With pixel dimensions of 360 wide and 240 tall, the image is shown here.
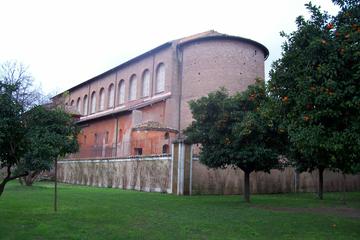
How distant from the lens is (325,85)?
8328 mm

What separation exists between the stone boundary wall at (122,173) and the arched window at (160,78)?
36.4 feet

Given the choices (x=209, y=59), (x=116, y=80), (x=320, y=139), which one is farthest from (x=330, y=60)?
(x=116, y=80)

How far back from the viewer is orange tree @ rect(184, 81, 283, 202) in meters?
17.3

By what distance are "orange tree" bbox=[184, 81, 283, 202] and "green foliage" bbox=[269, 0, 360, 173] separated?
7217 millimetres

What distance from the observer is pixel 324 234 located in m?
10.2

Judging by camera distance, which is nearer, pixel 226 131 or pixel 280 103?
pixel 280 103

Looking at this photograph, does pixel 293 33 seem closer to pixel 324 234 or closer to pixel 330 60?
pixel 330 60

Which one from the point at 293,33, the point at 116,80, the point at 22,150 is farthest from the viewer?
the point at 116,80

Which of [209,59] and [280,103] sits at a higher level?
[209,59]

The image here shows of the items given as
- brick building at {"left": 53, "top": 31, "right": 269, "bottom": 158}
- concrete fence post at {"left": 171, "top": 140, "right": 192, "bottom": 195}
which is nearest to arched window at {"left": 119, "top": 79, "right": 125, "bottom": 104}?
brick building at {"left": 53, "top": 31, "right": 269, "bottom": 158}

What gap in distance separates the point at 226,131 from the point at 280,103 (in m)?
8.10

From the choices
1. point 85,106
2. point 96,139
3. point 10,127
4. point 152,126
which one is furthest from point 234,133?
point 85,106

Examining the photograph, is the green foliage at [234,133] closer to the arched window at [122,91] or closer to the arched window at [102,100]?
the arched window at [122,91]

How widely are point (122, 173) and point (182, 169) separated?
325 inches
